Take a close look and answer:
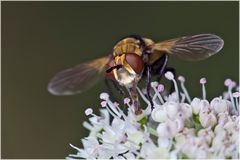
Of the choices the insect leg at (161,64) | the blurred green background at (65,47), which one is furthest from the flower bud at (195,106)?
the blurred green background at (65,47)

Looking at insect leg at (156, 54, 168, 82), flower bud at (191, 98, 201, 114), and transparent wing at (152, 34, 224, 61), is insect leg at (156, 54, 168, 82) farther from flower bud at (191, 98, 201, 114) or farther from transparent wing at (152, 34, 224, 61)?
flower bud at (191, 98, 201, 114)

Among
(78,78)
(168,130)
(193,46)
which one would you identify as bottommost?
(168,130)

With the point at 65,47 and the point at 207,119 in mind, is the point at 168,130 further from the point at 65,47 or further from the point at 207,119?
the point at 65,47

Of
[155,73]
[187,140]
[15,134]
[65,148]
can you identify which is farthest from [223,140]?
[15,134]

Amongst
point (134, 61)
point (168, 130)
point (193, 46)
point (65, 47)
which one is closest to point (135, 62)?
point (134, 61)

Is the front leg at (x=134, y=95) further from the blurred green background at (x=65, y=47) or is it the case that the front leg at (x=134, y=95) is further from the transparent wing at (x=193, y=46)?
the blurred green background at (x=65, y=47)

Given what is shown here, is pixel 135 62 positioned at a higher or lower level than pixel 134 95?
higher

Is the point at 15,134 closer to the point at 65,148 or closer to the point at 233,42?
the point at 65,148
